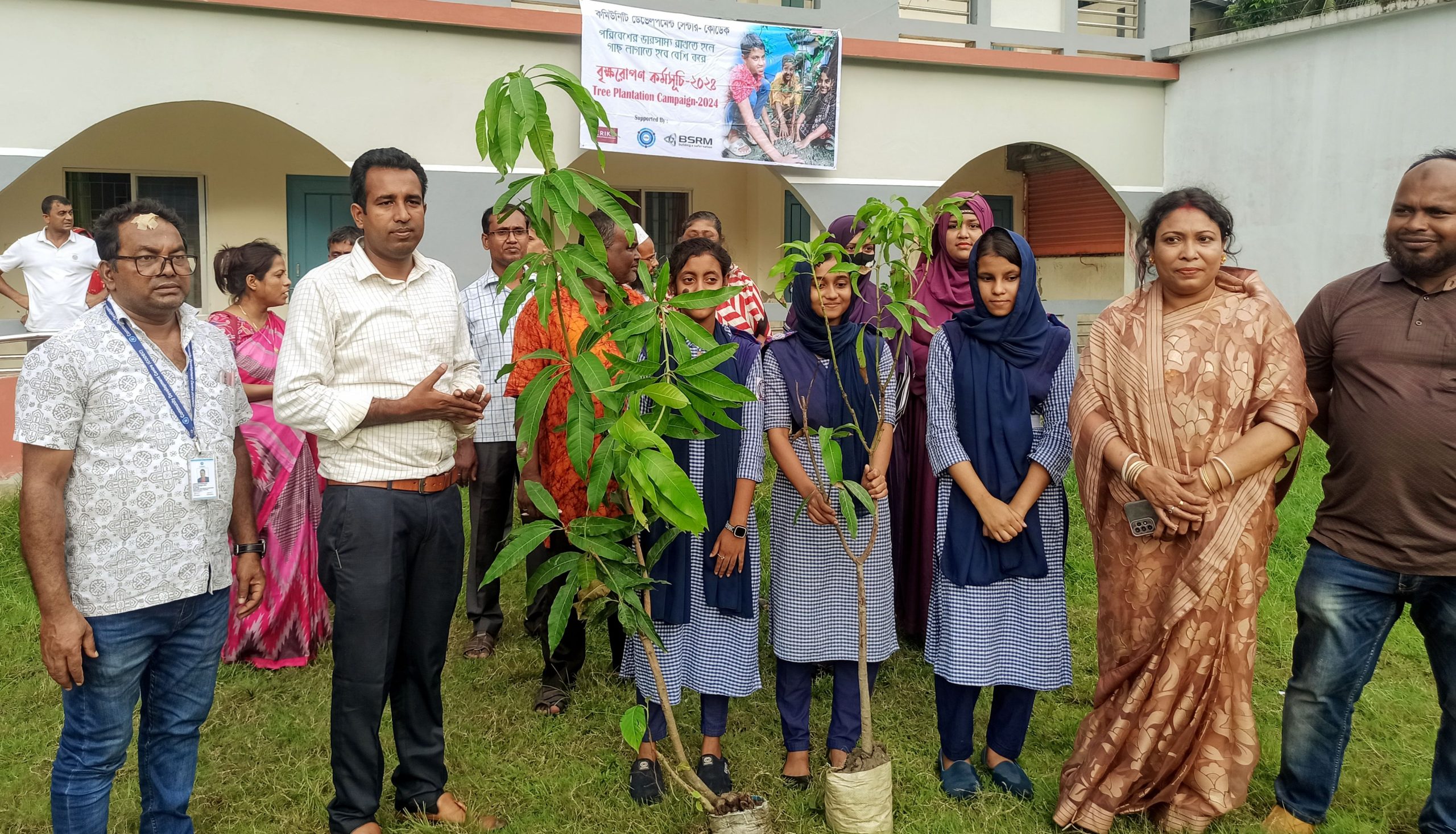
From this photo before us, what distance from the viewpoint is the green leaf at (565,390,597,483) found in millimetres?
2406

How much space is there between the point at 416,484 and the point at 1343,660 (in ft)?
7.86

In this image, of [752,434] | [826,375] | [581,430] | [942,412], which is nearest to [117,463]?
[581,430]

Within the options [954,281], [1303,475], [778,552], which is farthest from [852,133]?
[778,552]

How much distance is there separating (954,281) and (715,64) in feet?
14.7

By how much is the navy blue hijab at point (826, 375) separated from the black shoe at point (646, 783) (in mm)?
967

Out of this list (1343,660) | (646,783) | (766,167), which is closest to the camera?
(1343,660)

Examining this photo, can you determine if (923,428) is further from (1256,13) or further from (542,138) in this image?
(1256,13)

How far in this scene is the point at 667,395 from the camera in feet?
7.52

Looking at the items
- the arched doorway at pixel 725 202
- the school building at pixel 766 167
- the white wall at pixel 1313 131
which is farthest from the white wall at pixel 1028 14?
the arched doorway at pixel 725 202

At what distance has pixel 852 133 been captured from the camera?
8.69m

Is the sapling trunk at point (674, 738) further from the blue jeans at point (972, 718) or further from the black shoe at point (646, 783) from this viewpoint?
the blue jeans at point (972, 718)

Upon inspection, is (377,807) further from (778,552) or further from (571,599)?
(778,552)

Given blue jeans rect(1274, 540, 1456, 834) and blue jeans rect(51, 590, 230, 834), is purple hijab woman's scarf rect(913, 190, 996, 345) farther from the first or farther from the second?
blue jeans rect(51, 590, 230, 834)

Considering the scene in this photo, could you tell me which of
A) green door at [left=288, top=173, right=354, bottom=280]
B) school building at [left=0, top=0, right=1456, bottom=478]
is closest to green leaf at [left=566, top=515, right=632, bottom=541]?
school building at [left=0, top=0, right=1456, bottom=478]
